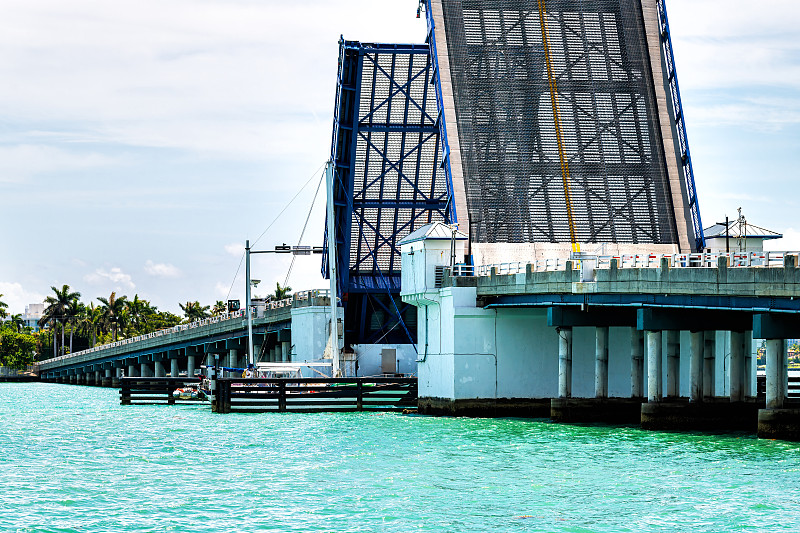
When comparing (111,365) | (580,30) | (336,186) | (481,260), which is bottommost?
(111,365)

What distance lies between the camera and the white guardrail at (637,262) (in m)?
34.6

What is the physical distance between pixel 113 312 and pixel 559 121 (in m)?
119

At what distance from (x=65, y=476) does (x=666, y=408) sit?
17849mm

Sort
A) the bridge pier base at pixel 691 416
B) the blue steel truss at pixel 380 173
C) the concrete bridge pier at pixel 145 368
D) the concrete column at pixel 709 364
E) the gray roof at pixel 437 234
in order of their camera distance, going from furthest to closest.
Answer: the concrete bridge pier at pixel 145 368, the blue steel truss at pixel 380 173, the gray roof at pixel 437 234, the concrete column at pixel 709 364, the bridge pier base at pixel 691 416

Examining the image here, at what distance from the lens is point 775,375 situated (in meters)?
33.9

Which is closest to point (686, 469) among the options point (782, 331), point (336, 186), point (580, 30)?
point (782, 331)

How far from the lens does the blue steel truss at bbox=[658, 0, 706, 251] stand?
53219mm

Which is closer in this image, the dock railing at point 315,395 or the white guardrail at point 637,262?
the white guardrail at point 637,262

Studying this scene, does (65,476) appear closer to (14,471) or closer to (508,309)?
(14,471)

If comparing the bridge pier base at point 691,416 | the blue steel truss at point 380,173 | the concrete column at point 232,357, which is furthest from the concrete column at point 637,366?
the concrete column at point 232,357

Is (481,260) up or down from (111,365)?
up

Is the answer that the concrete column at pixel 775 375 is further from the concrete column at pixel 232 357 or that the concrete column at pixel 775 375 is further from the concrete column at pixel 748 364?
the concrete column at pixel 232 357

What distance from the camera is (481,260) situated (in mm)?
51688

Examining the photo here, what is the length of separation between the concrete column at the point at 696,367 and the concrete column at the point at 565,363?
4886 mm
